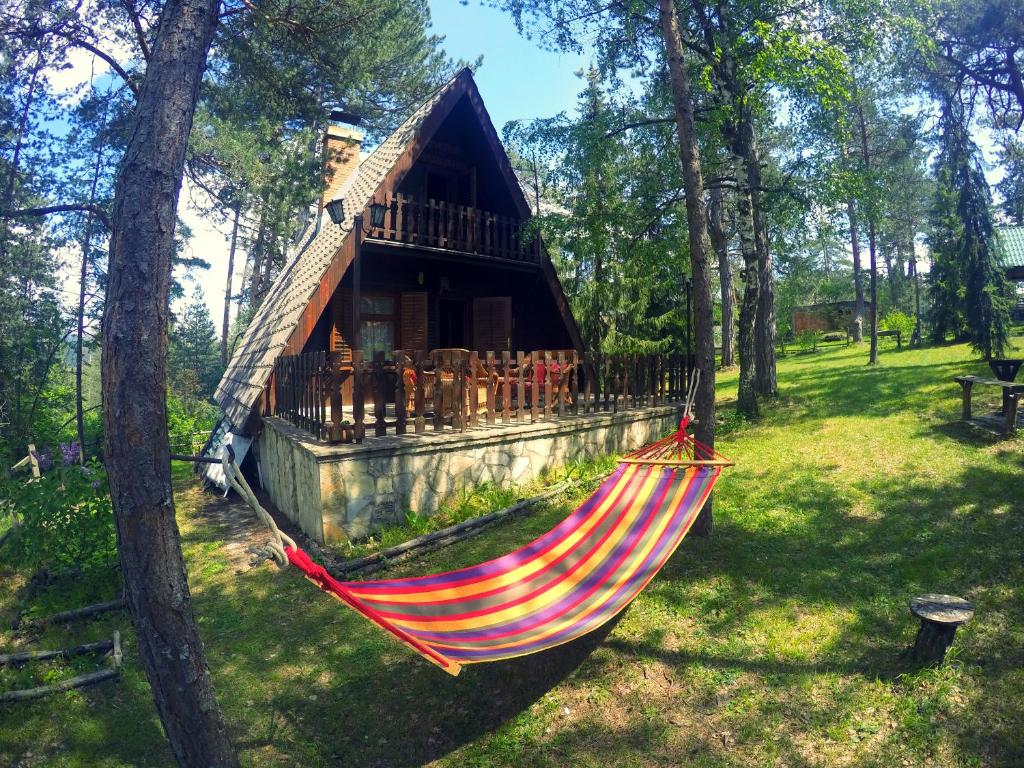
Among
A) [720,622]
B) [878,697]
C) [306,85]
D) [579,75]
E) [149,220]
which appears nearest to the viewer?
[149,220]

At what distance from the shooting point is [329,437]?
6742 mm

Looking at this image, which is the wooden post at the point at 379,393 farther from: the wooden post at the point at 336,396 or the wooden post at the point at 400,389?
the wooden post at the point at 336,396

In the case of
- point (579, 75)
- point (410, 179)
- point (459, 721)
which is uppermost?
point (579, 75)

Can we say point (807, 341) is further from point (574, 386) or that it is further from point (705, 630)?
point (705, 630)

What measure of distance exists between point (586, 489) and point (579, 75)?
14665 millimetres

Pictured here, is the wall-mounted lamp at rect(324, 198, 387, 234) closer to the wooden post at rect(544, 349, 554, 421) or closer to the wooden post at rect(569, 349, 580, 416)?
the wooden post at rect(544, 349, 554, 421)

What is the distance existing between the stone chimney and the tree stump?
14236 millimetres

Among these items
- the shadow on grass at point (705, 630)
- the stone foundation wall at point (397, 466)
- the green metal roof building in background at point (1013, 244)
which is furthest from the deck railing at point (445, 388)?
the green metal roof building in background at point (1013, 244)

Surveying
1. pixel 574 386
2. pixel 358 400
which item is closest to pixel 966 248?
pixel 574 386

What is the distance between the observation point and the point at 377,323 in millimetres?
12039

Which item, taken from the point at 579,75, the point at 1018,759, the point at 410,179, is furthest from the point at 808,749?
the point at 579,75

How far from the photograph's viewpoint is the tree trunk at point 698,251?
589 cm

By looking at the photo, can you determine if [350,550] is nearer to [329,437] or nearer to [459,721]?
[329,437]

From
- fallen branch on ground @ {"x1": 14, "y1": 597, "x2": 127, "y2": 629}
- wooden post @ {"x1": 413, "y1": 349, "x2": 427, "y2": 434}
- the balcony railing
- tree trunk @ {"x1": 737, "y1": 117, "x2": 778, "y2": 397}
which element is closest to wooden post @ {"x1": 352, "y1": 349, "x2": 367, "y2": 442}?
wooden post @ {"x1": 413, "y1": 349, "x2": 427, "y2": 434}
